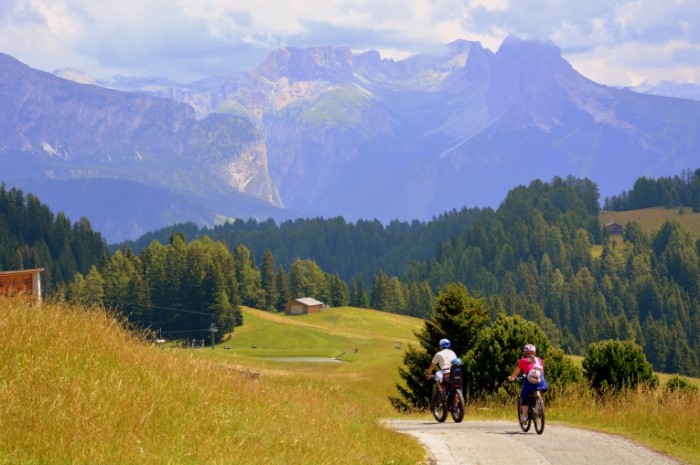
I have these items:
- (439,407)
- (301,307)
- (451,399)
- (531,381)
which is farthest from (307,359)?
(531,381)

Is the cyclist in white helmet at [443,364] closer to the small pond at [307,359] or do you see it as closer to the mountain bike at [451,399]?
the mountain bike at [451,399]

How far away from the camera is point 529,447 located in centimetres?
2092

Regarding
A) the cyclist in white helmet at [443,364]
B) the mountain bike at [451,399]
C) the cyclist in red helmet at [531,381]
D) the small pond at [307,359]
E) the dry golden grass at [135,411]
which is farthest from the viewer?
the small pond at [307,359]

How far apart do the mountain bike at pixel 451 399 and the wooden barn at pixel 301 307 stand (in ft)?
520

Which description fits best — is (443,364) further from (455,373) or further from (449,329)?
(449,329)

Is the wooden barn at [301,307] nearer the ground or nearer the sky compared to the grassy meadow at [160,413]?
nearer the sky

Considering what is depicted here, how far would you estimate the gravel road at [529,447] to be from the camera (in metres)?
19.1

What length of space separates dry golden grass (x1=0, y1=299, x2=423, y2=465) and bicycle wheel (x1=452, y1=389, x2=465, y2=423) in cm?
550

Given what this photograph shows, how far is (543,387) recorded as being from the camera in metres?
24.2

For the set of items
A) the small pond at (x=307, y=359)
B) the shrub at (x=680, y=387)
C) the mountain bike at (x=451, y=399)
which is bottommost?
the small pond at (x=307, y=359)

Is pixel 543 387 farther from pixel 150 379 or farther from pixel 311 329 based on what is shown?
pixel 311 329

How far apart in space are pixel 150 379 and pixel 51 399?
113 inches

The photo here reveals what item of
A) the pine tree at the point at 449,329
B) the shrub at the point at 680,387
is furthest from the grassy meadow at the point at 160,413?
the pine tree at the point at 449,329

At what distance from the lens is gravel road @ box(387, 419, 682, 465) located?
19141mm
